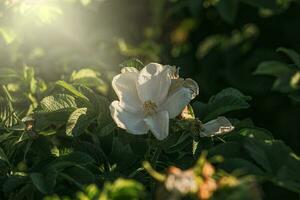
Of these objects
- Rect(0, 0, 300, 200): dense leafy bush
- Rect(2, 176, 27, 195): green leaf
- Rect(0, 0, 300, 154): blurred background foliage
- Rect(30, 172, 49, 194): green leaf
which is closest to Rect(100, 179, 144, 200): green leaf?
Rect(0, 0, 300, 200): dense leafy bush

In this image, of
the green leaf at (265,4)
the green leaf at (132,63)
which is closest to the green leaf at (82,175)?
the green leaf at (132,63)

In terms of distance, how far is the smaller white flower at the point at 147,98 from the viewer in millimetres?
1806

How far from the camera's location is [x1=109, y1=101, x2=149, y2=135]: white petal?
1.79 m

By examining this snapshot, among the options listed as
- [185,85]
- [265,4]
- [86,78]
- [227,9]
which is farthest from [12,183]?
[265,4]

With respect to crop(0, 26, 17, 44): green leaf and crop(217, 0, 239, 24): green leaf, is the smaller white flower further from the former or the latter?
crop(217, 0, 239, 24): green leaf

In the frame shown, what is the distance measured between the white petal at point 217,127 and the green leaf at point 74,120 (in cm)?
30

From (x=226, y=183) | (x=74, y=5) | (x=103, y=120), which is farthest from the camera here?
(x=74, y=5)

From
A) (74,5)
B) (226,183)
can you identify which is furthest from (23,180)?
(74,5)

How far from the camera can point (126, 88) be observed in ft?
6.22

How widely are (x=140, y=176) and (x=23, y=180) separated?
27cm

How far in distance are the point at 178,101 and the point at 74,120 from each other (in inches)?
10.2

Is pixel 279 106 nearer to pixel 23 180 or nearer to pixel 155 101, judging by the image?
pixel 155 101

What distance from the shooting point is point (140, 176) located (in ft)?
5.89

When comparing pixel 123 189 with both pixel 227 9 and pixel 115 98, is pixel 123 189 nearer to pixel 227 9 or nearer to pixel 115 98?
pixel 115 98
